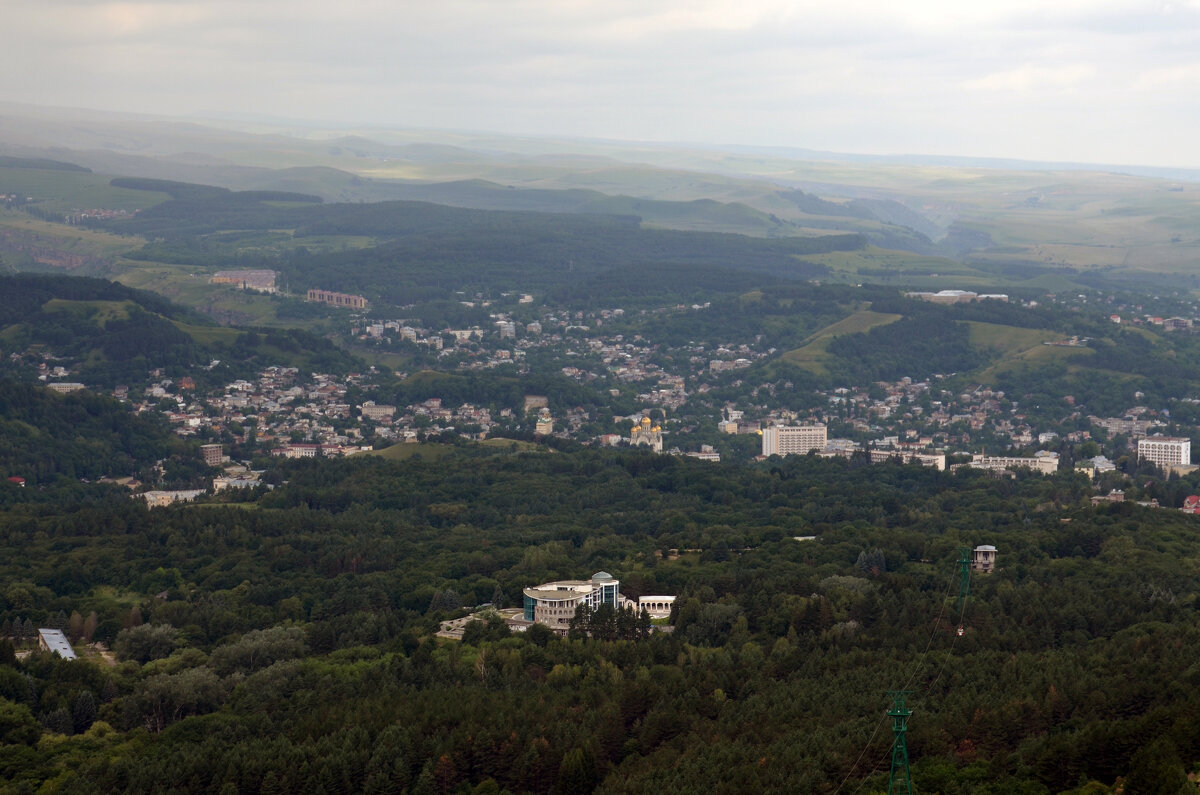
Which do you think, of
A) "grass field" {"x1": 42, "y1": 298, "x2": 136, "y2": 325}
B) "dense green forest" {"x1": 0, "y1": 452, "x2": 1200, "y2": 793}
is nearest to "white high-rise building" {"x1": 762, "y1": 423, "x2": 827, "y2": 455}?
"dense green forest" {"x1": 0, "y1": 452, "x2": 1200, "y2": 793}

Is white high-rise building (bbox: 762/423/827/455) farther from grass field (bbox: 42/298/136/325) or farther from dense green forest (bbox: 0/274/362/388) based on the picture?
grass field (bbox: 42/298/136/325)

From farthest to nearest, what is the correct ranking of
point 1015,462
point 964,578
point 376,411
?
point 376,411
point 1015,462
point 964,578

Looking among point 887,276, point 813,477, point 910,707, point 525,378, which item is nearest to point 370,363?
point 525,378

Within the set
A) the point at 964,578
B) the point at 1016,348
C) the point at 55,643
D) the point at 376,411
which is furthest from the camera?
the point at 1016,348

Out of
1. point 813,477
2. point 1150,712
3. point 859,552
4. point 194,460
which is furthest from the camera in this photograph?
point 194,460

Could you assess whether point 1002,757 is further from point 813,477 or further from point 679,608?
point 813,477

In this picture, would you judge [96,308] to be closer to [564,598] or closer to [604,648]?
[564,598]

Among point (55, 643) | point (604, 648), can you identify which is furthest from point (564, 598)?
point (55, 643)

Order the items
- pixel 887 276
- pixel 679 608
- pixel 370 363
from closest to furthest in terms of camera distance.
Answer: pixel 679 608, pixel 370 363, pixel 887 276
